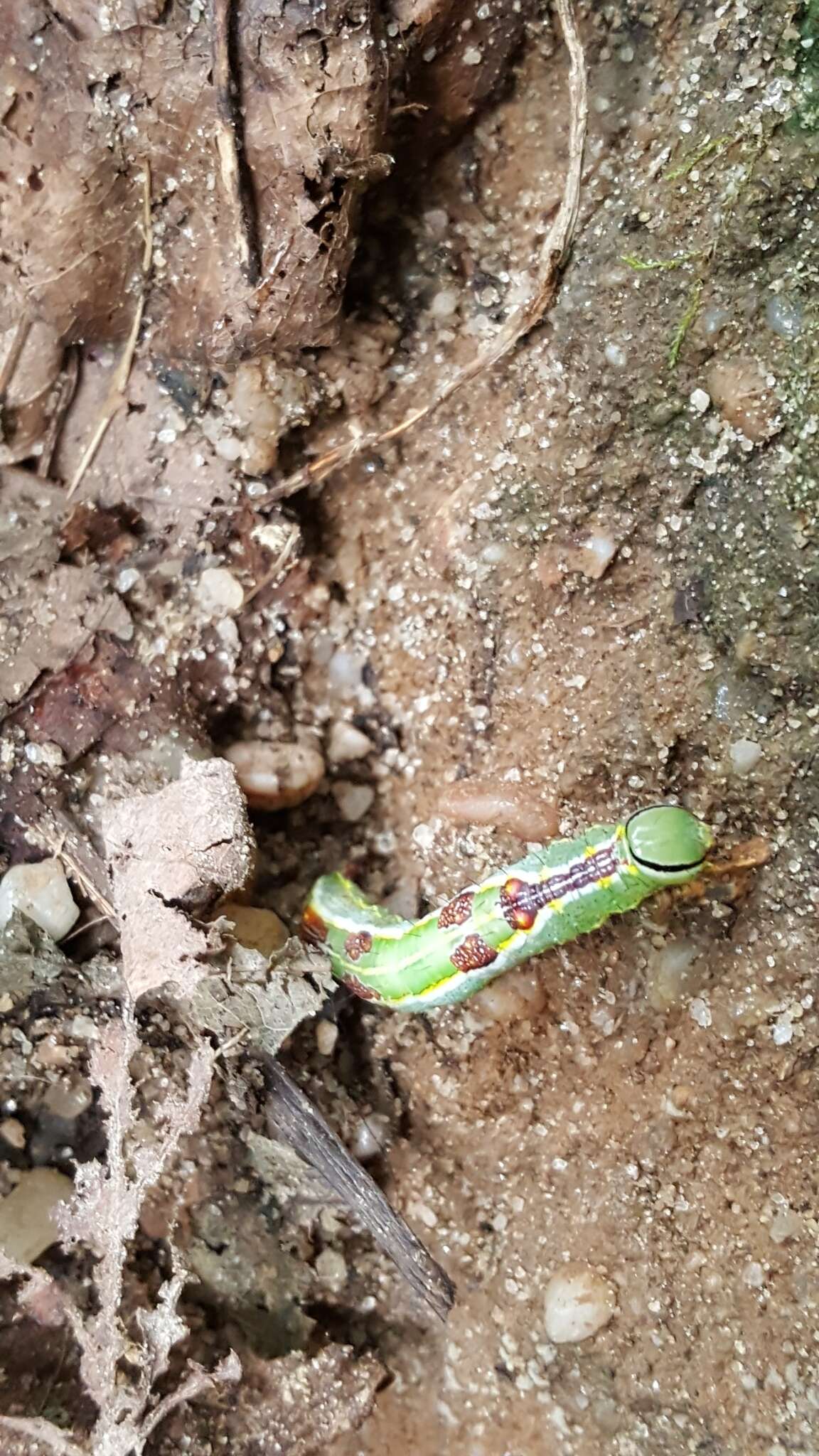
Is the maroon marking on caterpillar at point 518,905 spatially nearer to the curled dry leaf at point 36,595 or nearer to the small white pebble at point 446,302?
the curled dry leaf at point 36,595

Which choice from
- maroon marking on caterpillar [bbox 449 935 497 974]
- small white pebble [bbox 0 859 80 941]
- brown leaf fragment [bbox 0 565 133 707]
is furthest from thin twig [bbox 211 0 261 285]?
maroon marking on caterpillar [bbox 449 935 497 974]

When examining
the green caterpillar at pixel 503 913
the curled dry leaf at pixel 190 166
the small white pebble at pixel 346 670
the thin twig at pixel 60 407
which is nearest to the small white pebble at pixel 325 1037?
the green caterpillar at pixel 503 913

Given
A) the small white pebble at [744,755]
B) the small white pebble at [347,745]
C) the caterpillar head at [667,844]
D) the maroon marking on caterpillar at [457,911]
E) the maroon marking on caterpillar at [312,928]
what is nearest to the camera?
the caterpillar head at [667,844]

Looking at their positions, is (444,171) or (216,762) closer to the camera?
(216,762)

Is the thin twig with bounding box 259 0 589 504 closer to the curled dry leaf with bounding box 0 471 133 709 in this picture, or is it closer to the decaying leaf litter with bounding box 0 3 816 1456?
the decaying leaf litter with bounding box 0 3 816 1456

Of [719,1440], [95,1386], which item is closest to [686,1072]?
[719,1440]

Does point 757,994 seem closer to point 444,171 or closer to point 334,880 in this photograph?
point 334,880
